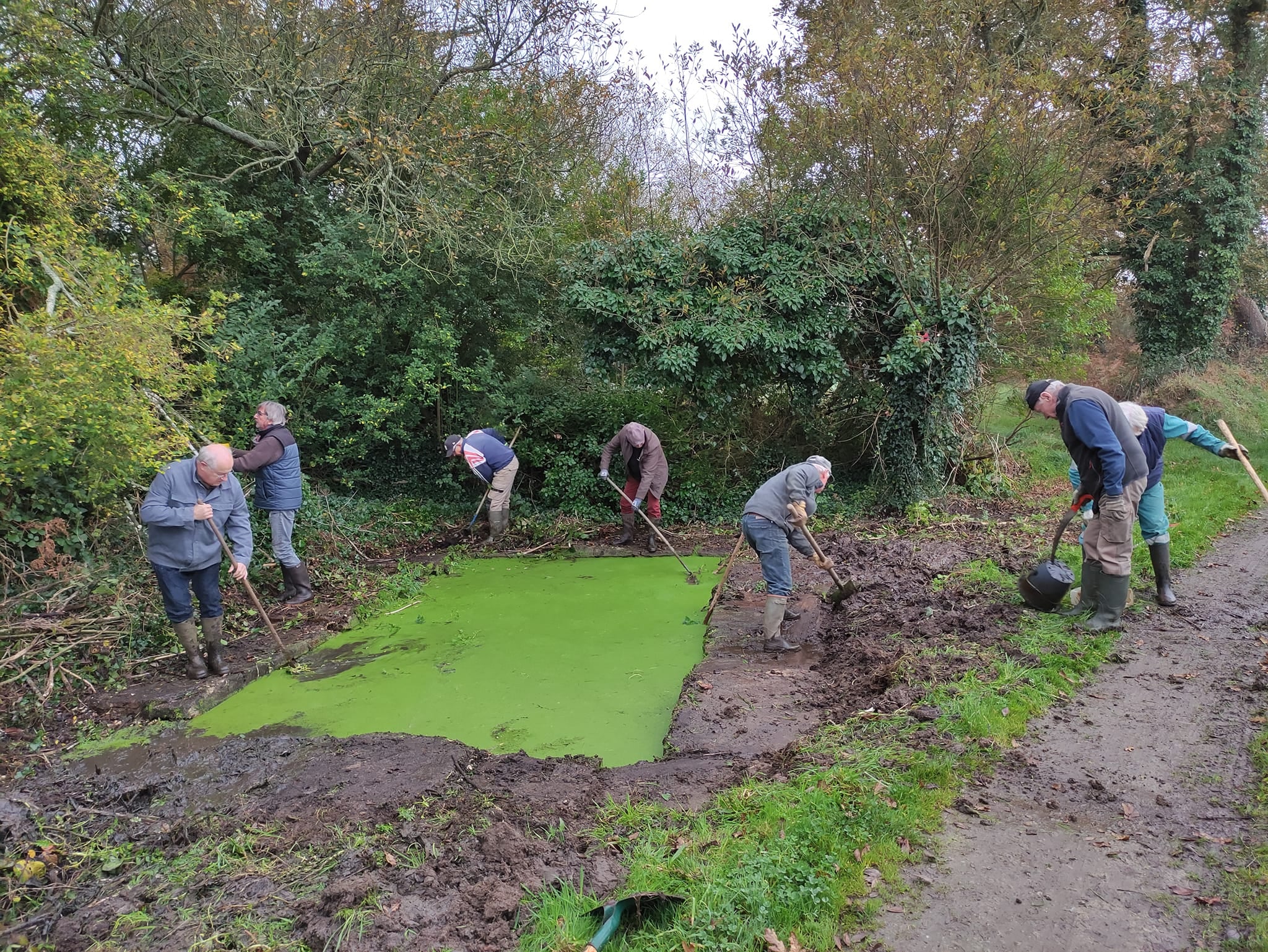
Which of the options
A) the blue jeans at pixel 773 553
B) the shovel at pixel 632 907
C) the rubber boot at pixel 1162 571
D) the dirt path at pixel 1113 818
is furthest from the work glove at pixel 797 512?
the shovel at pixel 632 907

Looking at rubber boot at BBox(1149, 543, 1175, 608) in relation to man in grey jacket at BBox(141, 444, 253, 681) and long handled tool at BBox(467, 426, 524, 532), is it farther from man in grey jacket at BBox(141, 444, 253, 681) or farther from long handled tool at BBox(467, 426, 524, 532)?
long handled tool at BBox(467, 426, 524, 532)

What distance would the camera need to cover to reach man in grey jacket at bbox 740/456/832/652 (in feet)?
19.4

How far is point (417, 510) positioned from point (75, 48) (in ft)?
21.5

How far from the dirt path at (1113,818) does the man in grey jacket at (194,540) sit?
5.16 meters

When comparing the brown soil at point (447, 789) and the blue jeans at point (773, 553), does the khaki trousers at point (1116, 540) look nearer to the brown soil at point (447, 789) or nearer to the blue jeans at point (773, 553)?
the brown soil at point (447, 789)

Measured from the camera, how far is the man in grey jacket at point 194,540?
17.6 feet

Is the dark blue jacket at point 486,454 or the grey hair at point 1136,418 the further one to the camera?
the dark blue jacket at point 486,454

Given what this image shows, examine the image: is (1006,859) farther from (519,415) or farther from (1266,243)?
(1266,243)

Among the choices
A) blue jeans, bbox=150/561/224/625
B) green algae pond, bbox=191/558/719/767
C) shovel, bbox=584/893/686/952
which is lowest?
green algae pond, bbox=191/558/719/767

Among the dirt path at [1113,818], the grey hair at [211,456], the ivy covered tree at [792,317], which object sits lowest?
the dirt path at [1113,818]

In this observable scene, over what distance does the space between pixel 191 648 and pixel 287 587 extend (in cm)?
188

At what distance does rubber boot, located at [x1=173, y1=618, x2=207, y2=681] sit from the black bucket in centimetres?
642

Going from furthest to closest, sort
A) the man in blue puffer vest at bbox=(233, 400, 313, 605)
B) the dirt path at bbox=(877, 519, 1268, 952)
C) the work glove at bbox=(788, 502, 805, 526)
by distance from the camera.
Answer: the man in blue puffer vest at bbox=(233, 400, 313, 605) < the work glove at bbox=(788, 502, 805, 526) < the dirt path at bbox=(877, 519, 1268, 952)

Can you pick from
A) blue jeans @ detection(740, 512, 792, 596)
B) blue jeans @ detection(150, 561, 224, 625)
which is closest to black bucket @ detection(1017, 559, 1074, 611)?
blue jeans @ detection(740, 512, 792, 596)
